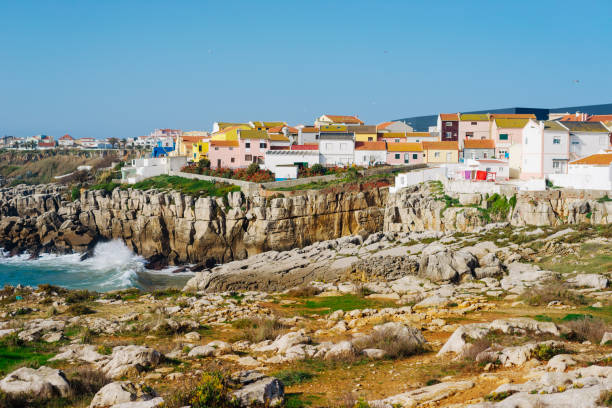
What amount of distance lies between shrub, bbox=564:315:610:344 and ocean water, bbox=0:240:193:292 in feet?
94.3

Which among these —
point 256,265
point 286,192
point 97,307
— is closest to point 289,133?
point 286,192

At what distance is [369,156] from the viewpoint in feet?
187

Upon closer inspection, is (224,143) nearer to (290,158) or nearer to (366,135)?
(290,158)

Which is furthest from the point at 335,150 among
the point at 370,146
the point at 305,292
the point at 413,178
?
the point at 305,292

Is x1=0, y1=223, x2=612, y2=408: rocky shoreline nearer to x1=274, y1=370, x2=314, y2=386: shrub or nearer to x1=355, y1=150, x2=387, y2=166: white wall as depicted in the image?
x1=274, y1=370, x2=314, y2=386: shrub

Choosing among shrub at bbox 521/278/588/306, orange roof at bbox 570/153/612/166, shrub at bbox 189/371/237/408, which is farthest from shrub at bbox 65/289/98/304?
orange roof at bbox 570/153/612/166

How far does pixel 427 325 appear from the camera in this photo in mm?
15953

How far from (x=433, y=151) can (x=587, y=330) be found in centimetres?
4552

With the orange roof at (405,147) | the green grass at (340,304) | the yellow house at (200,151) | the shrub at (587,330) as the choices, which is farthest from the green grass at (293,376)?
the yellow house at (200,151)

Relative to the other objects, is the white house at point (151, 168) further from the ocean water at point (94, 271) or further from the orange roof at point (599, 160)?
the orange roof at point (599, 160)

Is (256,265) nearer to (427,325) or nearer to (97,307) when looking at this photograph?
(97,307)

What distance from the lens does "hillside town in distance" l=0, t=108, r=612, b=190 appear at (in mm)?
40062

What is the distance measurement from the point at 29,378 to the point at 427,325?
10.7 m

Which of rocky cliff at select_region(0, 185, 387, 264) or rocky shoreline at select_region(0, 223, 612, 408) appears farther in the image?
rocky cliff at select_region(0, 185, 387, 264)
